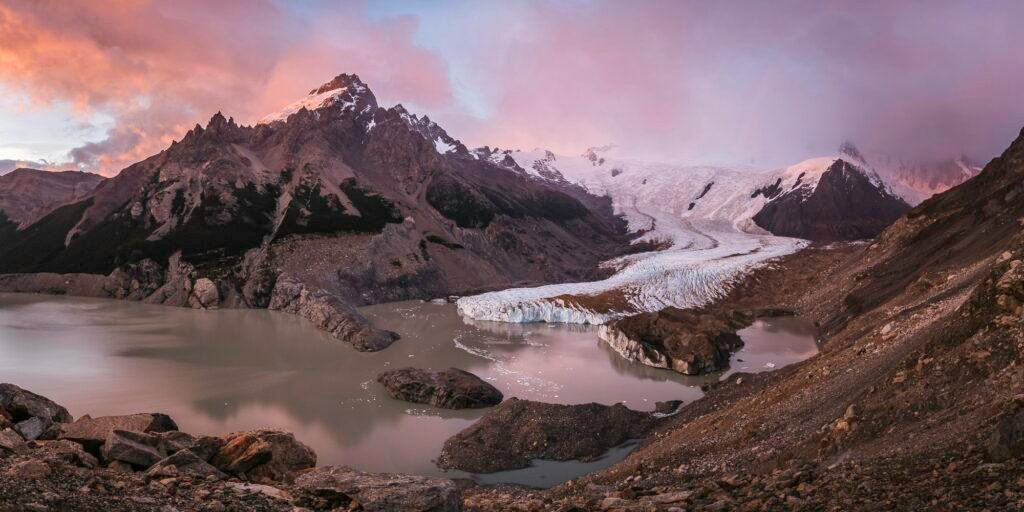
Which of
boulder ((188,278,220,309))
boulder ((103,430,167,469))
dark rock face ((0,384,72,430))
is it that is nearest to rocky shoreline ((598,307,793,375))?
boulder ((103,430,167,469))

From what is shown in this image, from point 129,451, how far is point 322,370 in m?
38.6

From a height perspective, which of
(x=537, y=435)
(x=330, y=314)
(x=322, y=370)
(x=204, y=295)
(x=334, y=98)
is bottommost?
(x=322, y=370)

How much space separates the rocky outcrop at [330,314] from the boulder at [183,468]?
48464 millimetres

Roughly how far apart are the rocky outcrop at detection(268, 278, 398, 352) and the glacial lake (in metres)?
1.67

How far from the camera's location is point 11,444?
1346 centimetres

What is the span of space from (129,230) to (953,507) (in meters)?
148

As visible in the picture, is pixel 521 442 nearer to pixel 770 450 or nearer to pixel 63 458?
pixel 770 450

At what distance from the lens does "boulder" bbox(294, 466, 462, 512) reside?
42.7 ft

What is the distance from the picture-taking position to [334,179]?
5822 inches

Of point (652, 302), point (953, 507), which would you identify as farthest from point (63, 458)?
point (652, 302)

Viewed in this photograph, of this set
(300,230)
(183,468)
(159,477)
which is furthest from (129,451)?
(300,230)

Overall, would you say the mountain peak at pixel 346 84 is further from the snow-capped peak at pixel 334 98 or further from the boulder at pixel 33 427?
the boulder at pixel 33 427

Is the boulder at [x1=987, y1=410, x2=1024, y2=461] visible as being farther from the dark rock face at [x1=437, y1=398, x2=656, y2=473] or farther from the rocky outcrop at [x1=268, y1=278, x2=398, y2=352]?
the rocky outcrop at [x1=268, y1=278, x2=398, y2=352]

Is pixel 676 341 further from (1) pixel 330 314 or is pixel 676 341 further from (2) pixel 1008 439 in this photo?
(2) pixel 1008 439
